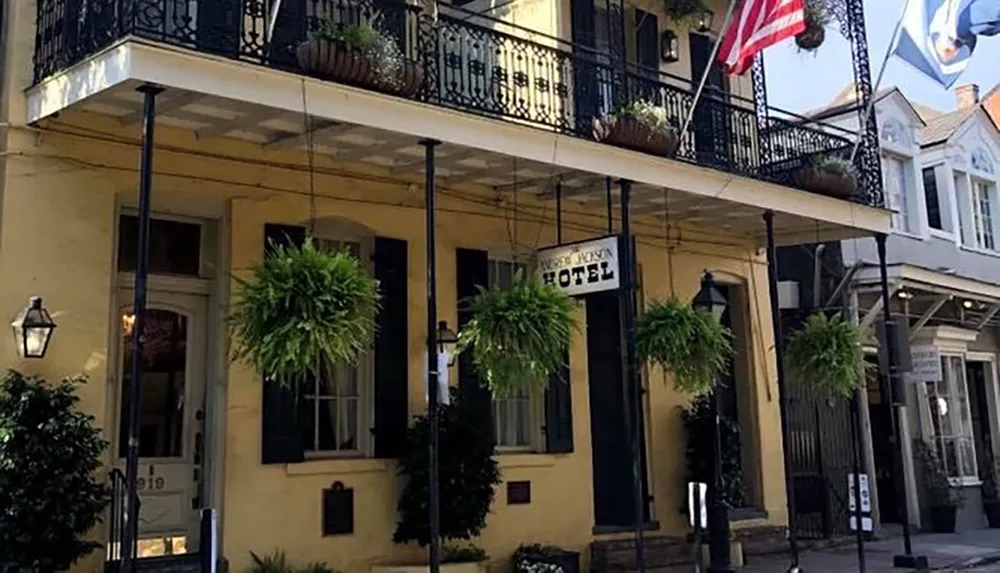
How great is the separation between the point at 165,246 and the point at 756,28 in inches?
221

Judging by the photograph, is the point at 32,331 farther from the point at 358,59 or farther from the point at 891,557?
the point at 891,557

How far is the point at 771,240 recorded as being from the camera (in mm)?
10914

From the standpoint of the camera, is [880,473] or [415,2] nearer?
[415,2]

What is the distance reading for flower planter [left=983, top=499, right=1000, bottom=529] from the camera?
1650cm

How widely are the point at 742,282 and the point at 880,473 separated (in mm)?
4435

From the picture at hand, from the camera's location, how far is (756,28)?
9602 millimetres

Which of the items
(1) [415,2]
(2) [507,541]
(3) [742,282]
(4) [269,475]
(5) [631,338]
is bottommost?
(2) [507,541]

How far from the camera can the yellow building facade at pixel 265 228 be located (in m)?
7.38

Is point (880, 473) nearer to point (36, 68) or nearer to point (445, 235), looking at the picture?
point (445, 235)

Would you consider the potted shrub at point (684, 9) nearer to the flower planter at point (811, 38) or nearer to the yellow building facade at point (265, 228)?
the flower planter at point (811, 38)

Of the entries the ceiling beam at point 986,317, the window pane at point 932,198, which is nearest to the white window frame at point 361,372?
the window pane at point 932,198

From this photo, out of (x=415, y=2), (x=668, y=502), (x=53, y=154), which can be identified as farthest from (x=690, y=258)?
(x=53, y=154)

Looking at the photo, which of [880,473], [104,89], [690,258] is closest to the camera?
[104,89]

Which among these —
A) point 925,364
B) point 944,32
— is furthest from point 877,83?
point 925,364
